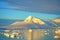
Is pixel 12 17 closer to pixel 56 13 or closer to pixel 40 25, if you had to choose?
pixel 40 25

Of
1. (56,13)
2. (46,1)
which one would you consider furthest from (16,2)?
(56,13)

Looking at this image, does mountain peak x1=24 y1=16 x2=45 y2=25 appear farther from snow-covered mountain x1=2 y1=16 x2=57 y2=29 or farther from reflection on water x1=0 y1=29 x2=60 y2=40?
reflection on water x1=0 y1=29 x2=60 y2=40

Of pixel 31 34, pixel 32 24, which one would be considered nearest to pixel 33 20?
pixel 32 24

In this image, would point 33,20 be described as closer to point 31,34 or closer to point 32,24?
point 32,24

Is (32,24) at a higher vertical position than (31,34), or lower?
higher

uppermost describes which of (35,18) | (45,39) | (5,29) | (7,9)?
(7,9)

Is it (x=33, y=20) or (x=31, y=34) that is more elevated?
(x=33, y=20)

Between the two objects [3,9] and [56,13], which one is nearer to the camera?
[3,9]

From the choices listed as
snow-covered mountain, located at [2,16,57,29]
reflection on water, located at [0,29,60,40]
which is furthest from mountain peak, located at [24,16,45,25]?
reflection on water, located at [0,29,60,40]
